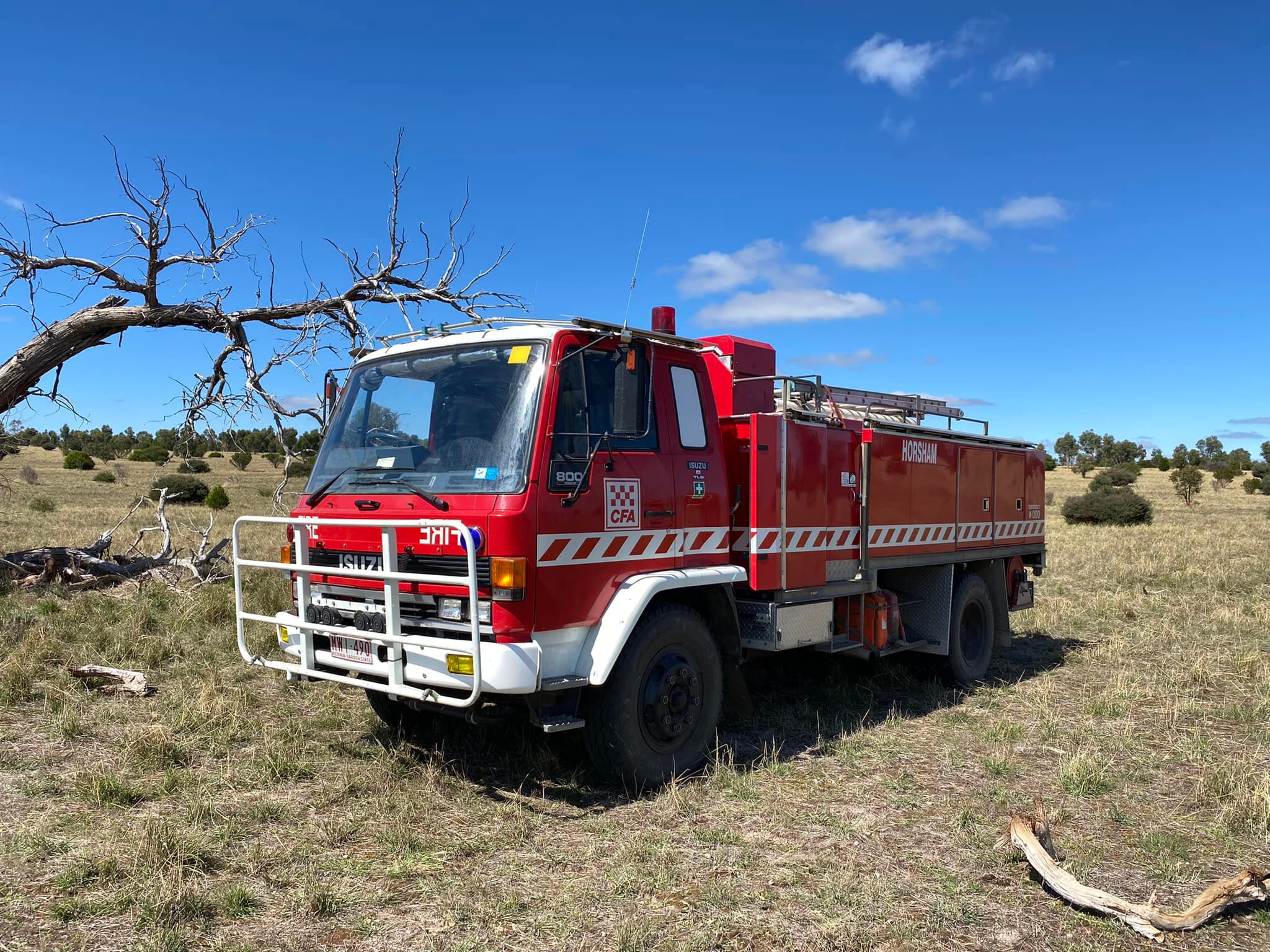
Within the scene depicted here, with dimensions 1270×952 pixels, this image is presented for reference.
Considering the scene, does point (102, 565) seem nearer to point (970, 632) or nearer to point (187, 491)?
point (970, 632)

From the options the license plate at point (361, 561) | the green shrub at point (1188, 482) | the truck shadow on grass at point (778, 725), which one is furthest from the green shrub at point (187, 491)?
the green shrub at point (1188, 482)

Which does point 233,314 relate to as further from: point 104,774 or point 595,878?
point 595,878

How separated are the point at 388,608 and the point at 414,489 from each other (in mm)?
674

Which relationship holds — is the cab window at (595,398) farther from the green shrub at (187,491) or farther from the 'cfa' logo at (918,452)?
the green shrub at (187,491)

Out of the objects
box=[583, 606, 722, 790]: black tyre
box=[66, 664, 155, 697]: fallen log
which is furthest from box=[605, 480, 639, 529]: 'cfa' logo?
box=[66, 664, 155, 697]: fallen log

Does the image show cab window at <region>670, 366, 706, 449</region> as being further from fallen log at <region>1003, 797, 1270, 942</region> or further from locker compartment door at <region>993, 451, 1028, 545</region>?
locker compartment door at <region>993, 451, 1028, 545</region>

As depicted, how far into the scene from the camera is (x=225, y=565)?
12.4m

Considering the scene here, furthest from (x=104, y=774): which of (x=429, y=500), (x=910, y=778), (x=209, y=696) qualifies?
(x=910, y=778)

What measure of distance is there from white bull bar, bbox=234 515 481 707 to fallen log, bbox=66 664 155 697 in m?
2.19

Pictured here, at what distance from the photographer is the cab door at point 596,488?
5.01 meters

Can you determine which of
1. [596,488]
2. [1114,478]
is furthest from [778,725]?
[1114,478]

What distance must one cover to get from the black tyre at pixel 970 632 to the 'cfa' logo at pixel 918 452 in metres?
1.42

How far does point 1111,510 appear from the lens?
27.6m

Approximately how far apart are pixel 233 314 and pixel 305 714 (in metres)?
6.27
